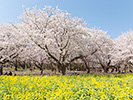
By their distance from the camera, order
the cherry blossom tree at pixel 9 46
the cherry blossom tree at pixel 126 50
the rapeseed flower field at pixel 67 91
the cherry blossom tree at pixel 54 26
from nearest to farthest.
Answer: the rapeseed flower field at pixel 67 91
the cherry blossom tree at pixel 54 26
the cherry blossom tree at pixel 9 46
the cherry blossom tree at pixel 126 50

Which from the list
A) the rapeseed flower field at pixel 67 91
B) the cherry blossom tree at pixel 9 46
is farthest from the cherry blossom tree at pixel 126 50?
the cherry blossom tree at pixel 9 46

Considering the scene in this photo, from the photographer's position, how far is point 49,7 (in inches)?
691

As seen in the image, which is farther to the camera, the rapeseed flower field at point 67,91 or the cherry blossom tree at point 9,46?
the cherry blossom tree at point 9,46

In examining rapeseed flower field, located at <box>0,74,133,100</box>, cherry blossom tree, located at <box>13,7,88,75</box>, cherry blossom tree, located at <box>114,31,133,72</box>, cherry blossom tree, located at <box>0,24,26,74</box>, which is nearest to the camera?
rapeseed flower field, located at <box>0,74,133,100</box>

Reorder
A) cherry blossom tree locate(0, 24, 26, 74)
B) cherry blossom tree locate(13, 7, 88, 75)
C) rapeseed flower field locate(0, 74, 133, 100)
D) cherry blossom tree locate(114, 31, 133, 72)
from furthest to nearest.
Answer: cherry blossom tree locate(114, 31, 133, 72) → cherry blossom tree locate(0, 24, 26, 74) → cherry blossom tree locate(13, 7, 88, 75) → rapeseed flower field locate(0, 74, 133, 100)

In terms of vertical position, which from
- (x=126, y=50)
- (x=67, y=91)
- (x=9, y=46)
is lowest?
(x=67, y=91)

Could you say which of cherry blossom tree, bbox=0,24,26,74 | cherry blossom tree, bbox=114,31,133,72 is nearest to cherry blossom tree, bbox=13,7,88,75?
cherry blossom tree, bbox=0,24,26,74

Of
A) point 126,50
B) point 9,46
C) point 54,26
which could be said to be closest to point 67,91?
point 54,26

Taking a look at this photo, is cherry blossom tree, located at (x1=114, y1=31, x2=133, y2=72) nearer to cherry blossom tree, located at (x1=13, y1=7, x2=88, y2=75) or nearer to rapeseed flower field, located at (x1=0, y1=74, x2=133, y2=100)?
cherry blossom tree, located at (x1=13, y1=7, x2=88, y2=75)

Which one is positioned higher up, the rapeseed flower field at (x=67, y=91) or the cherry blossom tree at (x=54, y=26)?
the cherry blossom tree at (x=54, y=26)

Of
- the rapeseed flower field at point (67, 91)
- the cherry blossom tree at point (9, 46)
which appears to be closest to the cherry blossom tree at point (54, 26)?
the cherry blossom tree at point (9, 46)

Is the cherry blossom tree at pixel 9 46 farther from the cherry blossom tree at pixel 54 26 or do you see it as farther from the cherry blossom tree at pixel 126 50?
the cherry blossom tree at pixel 126 50

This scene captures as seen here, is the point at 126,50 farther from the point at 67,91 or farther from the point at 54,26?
the point at 67,91

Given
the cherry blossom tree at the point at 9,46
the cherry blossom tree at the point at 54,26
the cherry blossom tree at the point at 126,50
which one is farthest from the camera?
the cherry blossom tree at the point at 126,50
